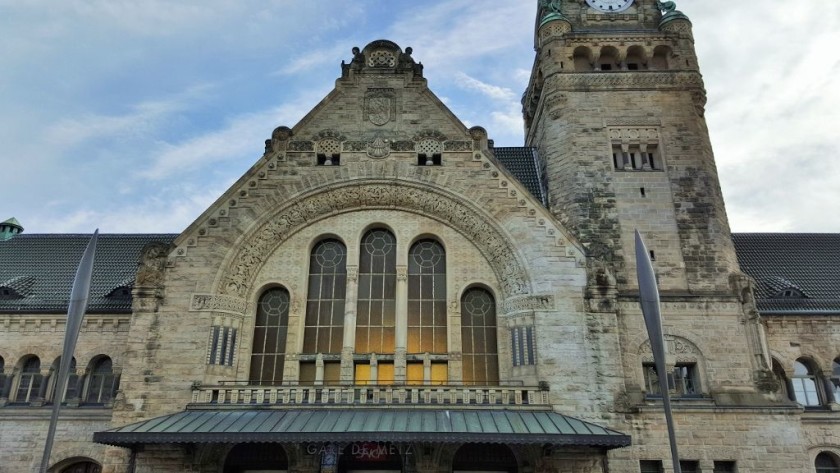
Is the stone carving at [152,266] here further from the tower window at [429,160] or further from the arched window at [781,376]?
the arched window at [781,376]

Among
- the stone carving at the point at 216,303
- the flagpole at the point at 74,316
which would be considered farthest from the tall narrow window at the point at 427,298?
the flagpole at the point at 74,316

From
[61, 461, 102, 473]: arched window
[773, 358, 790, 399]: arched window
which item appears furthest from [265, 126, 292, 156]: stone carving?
[773, 358, 790, 399]: arched window

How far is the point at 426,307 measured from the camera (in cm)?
1897

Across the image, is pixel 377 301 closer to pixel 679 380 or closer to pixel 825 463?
pixel 679 380

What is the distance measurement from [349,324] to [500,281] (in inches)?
205

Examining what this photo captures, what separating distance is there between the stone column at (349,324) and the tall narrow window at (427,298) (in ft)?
5.96

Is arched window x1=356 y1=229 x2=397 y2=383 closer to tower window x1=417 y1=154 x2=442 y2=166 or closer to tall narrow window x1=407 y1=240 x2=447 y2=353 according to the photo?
tall narrow window x1=407 y1=240 x2=447 y2=353

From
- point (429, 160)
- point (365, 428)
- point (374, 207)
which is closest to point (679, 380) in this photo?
point (365, 428)

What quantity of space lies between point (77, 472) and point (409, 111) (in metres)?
17.7

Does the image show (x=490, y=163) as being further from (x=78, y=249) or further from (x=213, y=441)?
(x=78, y=249)

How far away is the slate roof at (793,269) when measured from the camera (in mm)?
21531

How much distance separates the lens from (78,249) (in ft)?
86.6

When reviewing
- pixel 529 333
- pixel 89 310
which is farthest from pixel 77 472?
pixel 529 333

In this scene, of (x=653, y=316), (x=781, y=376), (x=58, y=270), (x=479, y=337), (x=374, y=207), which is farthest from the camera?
(x=58, y=270)
